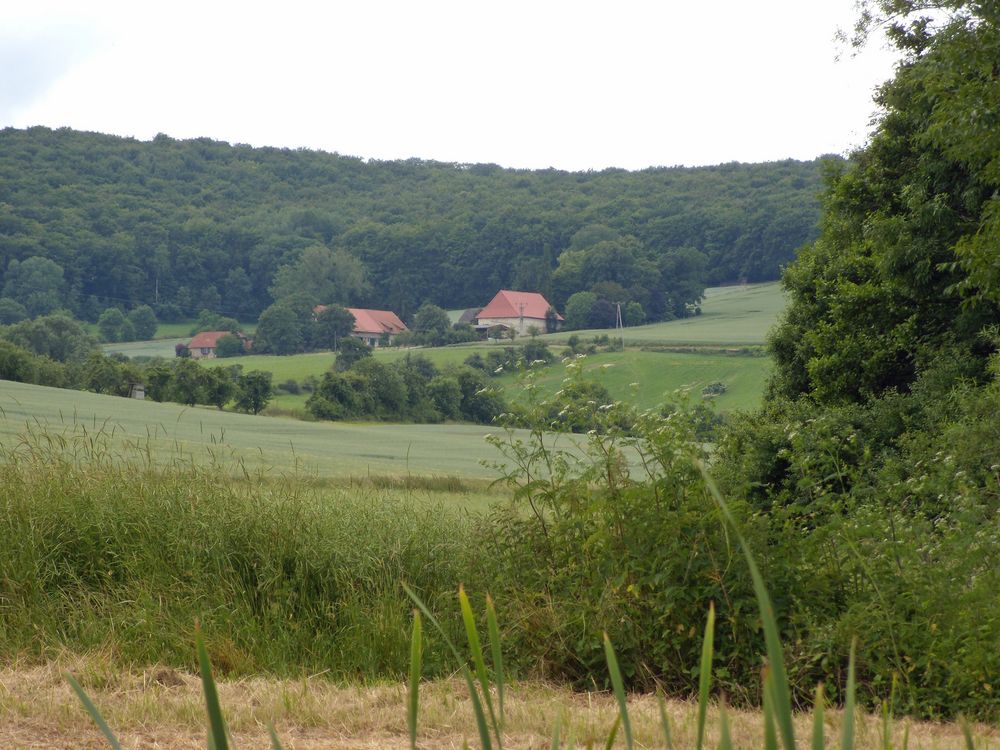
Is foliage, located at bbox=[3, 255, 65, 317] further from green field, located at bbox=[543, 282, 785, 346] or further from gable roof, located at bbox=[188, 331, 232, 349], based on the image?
green field, located at bbox=[543, 282, 785, 346]

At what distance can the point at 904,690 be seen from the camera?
560cm

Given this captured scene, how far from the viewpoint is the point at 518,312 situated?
8806 cm

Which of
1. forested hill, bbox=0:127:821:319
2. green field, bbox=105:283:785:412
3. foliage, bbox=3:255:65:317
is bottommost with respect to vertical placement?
green field, bbox=105:283:785:412

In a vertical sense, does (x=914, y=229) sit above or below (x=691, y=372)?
above

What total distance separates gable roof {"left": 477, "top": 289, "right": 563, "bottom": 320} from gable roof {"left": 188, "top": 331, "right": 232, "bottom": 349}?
21273 millimetres

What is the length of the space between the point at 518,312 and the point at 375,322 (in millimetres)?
11763

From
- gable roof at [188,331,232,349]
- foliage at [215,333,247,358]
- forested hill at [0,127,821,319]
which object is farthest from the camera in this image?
forested hill at [0,127,821,319]

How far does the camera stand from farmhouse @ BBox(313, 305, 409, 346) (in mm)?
84062

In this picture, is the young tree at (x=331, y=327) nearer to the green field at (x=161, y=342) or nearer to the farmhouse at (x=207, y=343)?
the farmhouse at (x=207, y=343)

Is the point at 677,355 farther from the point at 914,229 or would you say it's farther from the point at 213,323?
the point at 914,229

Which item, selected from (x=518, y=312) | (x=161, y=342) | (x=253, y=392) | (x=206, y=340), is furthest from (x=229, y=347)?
(x=253, y=392)

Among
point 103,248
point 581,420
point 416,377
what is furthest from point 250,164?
point 581,420

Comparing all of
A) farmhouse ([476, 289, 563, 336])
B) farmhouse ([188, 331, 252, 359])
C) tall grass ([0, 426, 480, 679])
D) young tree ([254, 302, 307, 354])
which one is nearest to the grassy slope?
tall grass ([0, 426, 480, 679])

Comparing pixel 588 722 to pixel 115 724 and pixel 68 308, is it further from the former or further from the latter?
pixel 68 308
